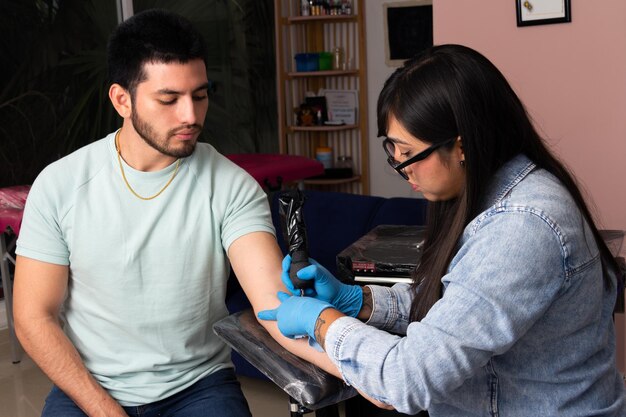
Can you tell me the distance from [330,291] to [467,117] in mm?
486

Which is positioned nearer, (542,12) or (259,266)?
(259,266)

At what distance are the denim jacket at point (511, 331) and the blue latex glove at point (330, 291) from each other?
0.86 ft

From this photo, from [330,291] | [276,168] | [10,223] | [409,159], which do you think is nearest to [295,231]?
[330,291]

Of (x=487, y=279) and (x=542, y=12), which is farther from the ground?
(x=542, y=12)

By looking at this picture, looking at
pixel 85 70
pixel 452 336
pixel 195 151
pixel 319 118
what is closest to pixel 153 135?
pixel 195 151

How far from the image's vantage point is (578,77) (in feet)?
8.25

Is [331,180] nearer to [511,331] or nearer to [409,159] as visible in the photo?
Result: [409,159]

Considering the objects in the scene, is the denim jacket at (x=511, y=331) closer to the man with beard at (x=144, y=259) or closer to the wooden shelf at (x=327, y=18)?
the man with beard at (x=144, y=259)

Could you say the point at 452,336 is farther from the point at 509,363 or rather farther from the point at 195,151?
the point at 195,151

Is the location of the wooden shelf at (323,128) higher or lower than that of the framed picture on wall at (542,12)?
lower

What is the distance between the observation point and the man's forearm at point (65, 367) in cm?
156

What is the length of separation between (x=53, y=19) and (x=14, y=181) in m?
0.86

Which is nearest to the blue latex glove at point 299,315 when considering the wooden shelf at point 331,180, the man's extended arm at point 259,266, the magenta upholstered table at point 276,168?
the man's extended arm at point 259,266

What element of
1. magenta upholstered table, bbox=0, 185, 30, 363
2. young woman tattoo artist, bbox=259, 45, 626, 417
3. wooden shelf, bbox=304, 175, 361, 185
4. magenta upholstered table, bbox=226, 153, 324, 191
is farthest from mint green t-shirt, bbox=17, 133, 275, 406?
wooden shelf, bbox=304, 175, 361, 185
